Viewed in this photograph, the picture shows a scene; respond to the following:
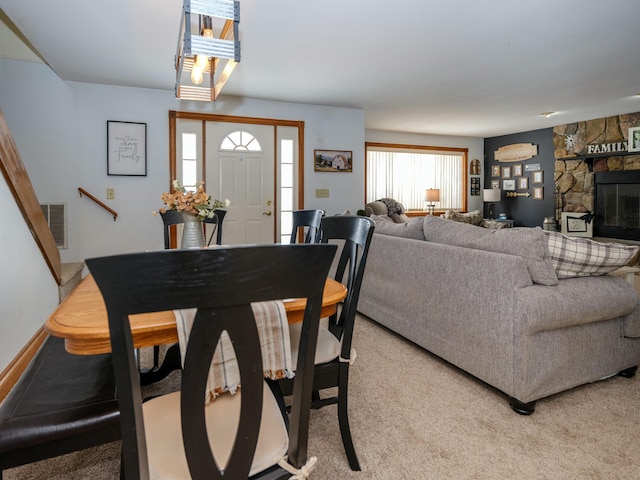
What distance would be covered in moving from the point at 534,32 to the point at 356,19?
4.71 feet

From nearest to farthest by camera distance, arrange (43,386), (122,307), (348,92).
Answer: (122,307), (43,386), (348,92)

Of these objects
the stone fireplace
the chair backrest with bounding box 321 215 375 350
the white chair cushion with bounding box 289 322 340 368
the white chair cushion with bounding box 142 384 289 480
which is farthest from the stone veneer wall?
the white chair cushion with bounding box 142 384 289 480

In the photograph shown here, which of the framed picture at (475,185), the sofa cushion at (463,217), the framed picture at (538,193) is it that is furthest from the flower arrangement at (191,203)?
the framed picture at (475,185)

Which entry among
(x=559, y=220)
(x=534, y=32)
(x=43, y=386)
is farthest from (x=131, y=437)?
(x=559, y=220)

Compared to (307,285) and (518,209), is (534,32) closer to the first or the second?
(307,285)

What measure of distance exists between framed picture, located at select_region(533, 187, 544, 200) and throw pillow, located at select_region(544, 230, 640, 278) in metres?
6.01

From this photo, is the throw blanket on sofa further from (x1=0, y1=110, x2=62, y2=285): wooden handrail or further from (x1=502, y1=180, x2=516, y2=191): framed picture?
(x1=0, y1=110, x2=62, y2=285): wooden handrail

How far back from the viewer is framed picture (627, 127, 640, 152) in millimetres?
5895

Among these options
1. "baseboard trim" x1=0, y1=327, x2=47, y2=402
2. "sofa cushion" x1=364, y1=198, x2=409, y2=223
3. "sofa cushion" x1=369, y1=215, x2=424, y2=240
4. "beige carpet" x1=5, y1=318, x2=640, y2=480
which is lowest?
"beige carpet" x1=5, y1=318, x2=640, y2=480

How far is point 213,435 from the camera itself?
0.95m

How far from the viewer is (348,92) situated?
15.7ft

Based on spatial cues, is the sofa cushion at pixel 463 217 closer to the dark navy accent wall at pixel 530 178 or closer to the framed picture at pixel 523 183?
the dark navy accent wall at pixel 530 178

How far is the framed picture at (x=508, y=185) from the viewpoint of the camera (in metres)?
7.93

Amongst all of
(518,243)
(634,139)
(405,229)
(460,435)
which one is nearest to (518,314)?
(518,243)
